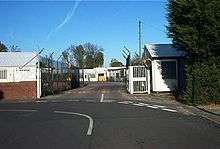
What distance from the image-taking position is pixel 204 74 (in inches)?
977

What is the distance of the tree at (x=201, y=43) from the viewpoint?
2403 centimetres

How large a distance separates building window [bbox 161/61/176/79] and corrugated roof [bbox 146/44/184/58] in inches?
25.9

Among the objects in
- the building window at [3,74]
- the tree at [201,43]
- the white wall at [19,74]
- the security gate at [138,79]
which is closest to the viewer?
the tree at [201,43]

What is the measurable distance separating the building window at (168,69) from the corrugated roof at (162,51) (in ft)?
2.16

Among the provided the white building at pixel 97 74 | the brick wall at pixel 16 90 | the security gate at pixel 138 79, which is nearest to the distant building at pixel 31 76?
the brick wall at pixel 16 90

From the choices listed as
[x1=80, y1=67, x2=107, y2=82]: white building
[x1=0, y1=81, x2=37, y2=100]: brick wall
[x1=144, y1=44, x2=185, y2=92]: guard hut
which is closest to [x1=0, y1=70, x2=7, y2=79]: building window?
[x1=0, y1=81, x2=37, y2=100]: brick wall

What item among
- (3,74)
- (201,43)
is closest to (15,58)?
Result: (3,74)

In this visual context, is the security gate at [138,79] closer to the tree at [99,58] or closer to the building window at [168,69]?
the building window at [168,69]

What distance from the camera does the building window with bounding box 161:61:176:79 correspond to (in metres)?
36.7

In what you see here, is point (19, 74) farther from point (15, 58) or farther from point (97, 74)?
point (97, 74)

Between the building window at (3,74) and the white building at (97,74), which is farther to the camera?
the white building at (97,74)

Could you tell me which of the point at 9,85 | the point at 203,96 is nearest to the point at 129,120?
the point at 203,96

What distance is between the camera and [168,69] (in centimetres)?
3688

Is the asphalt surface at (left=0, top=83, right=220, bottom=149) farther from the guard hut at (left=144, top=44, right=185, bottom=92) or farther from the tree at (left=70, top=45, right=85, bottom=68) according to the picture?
the tree at (left=70, top=45, right=85, bottom=68)
